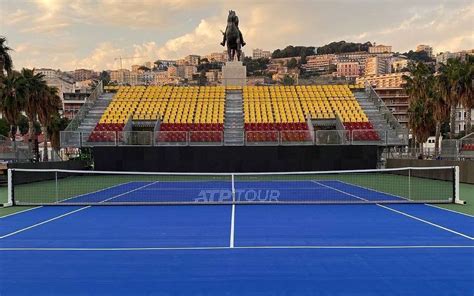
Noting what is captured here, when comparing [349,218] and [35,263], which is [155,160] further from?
[35,263]

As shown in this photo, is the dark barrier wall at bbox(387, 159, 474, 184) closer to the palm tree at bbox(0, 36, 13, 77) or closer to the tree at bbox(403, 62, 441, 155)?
the tree at bbox(403, 62, 441, 155)

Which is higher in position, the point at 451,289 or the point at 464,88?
the point at 464,88

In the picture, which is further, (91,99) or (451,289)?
(91,99)

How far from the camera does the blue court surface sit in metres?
6.96

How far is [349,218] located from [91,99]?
3469 cm

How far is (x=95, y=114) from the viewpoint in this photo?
41.7m

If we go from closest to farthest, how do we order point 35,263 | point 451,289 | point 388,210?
point 451,289
point 35,263
point 388,210

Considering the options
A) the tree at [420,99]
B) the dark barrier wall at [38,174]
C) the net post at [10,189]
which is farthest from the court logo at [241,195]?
the tree at [420,99]

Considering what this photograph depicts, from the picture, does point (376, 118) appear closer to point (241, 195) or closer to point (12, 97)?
point (241, 195)

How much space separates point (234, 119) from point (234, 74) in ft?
32.6

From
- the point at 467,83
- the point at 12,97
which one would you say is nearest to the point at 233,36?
the point at 12,97

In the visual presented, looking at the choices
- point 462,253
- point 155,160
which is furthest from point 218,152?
point 462,253

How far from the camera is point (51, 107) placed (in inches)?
1577

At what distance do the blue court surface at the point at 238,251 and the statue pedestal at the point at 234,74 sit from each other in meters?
35.2
